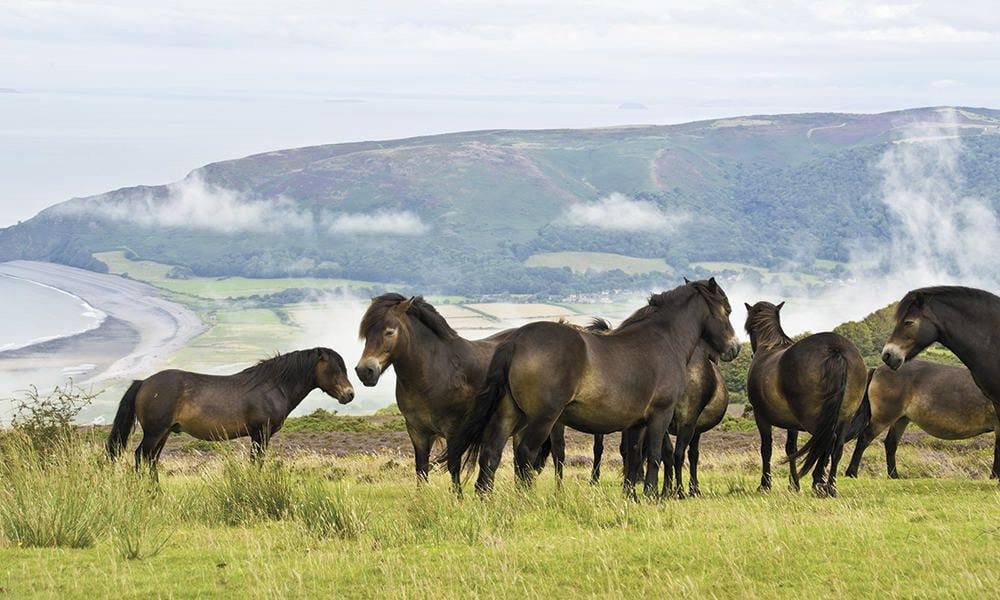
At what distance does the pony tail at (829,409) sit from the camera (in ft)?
50.0

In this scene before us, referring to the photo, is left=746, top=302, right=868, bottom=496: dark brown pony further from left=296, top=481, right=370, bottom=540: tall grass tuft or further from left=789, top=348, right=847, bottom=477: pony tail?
left=296, top=481, right=370, bottom=540: tall grass tuft

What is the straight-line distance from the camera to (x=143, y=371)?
15262cm

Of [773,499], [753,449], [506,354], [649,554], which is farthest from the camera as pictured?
[753,449]

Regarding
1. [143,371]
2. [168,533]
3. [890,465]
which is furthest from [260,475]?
[143,371]

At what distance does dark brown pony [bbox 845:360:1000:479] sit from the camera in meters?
18.4

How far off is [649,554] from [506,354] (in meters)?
3.44

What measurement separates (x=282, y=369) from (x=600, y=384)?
6.47 m

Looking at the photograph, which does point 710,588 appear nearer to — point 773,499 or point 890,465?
point 773,499

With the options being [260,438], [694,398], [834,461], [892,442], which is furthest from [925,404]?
[260,438]

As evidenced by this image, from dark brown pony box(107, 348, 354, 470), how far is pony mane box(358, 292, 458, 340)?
12.3 ft

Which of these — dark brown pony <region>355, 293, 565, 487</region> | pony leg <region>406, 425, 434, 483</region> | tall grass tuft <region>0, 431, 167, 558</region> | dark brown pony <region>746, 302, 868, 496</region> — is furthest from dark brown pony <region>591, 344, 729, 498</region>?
tall grass tuft <region>0, 431, 167, 558</region>

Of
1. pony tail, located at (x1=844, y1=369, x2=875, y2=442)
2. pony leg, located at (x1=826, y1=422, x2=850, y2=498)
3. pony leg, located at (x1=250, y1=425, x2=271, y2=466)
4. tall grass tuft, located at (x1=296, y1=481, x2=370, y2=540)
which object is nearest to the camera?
tall grass tuft, located at (x1=296, y1=481, x2=370, y2=540)

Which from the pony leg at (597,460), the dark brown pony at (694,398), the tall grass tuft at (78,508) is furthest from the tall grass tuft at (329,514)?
the pony leg at (597,460)

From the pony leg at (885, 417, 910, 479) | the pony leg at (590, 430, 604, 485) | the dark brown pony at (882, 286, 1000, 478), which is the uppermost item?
the dark brown pony at (882, 286, 1000, 478)
